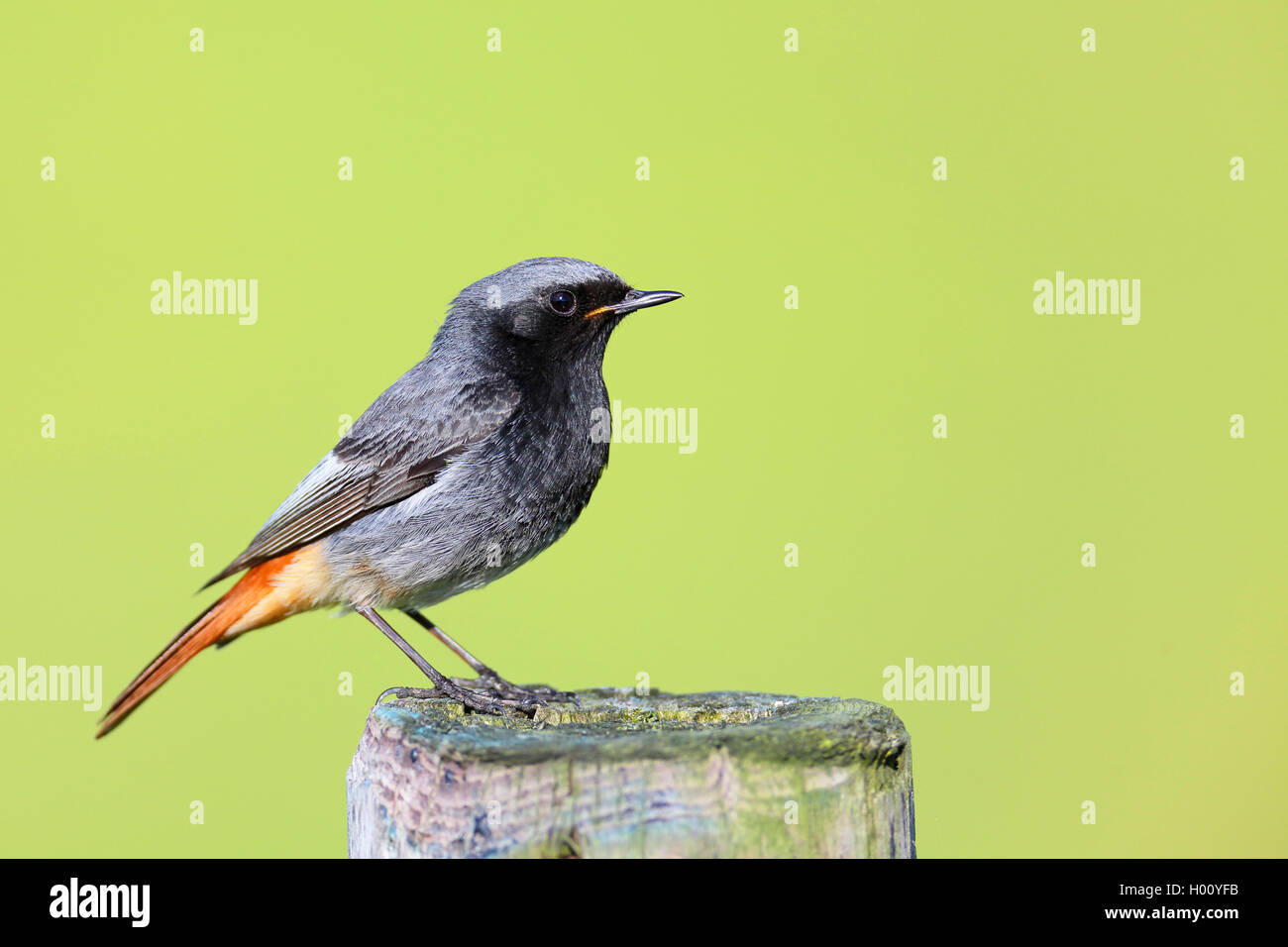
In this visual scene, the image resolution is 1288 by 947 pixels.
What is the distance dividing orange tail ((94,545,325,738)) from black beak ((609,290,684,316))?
1.69 meters

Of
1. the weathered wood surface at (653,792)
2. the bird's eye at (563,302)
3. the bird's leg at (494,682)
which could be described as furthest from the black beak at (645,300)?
the weathered wood surface at (653,792)

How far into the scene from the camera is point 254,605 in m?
4.90

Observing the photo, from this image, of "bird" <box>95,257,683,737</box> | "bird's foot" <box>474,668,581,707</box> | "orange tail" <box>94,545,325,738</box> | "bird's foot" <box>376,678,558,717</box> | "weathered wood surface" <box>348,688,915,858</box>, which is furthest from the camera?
"orange tail" <box>94,545,325,738</box>

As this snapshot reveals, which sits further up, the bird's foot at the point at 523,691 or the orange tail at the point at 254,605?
the orange tail at the point at 254,605

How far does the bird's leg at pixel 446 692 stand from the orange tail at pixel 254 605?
0.80 feet

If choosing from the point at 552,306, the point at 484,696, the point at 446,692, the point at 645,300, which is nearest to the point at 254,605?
the point at 446,692

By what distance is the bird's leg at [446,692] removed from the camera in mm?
4203

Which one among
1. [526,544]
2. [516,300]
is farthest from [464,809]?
[516,300]

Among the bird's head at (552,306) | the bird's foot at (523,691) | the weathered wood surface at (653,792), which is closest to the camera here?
the weathered wood surface at (653,792)

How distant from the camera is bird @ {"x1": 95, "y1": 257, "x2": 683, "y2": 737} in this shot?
4.73m

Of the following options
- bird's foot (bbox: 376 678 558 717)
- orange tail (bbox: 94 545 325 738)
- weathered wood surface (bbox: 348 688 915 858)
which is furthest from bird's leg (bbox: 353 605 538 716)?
weathered wood surface (bbox: 348 688 915 858)

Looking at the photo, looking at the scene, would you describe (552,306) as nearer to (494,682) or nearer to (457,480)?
(457,480)

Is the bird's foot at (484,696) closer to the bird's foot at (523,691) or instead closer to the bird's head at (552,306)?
the bird's foot at (523,691)

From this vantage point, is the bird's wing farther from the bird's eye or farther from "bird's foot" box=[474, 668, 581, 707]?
"bird's foot" box=[474, 668, 581, 707]
